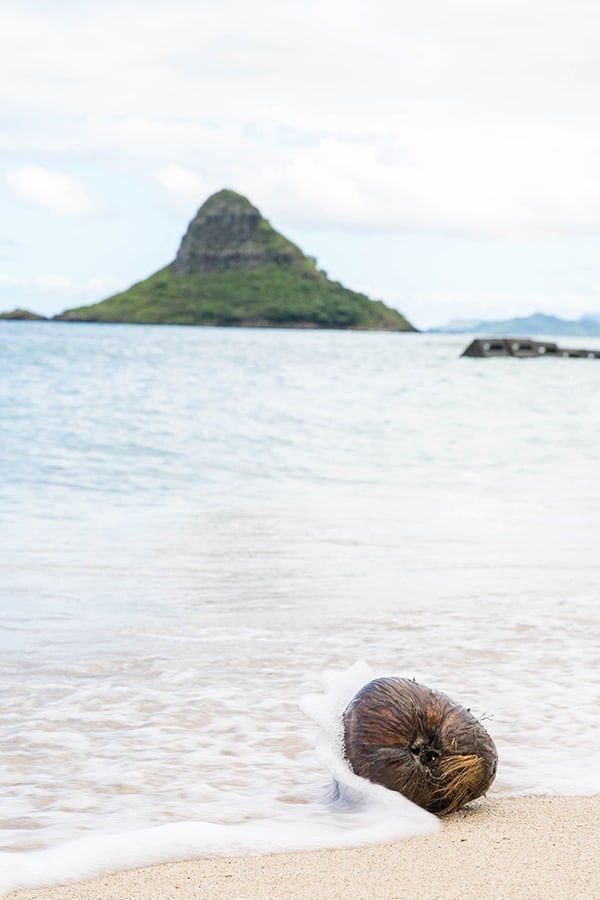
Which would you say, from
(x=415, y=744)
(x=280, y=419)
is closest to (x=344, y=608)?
(x=415, y=744)

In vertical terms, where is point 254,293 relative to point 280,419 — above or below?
above

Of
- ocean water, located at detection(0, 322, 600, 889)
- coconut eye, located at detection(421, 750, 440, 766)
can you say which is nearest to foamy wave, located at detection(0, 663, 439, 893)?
ocean water, located at detection(0, 322, 600, 889)

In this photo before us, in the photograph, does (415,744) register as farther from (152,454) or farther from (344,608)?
(152,454)

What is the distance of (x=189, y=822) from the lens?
12.0 feet

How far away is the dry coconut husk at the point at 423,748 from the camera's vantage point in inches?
147

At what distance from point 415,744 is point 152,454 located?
13.8 m

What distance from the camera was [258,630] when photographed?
650 cm

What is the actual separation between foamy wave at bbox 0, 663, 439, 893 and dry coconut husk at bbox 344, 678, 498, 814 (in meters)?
0.07

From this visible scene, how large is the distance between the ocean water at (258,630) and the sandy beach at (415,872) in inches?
4.9

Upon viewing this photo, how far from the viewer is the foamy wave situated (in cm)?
336

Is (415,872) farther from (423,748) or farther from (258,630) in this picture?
(258,630)

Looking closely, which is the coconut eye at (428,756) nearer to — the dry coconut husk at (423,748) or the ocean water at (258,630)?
the dry coconut husk at (423,748)

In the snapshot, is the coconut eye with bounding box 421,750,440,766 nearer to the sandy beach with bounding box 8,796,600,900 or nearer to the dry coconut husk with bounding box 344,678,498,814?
the dry coconut husk with bounding box 344,678,498,814

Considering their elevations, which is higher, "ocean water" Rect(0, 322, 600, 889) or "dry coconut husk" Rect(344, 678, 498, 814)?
"dry coconut husk" Rect(344, 678, 498, 814)
